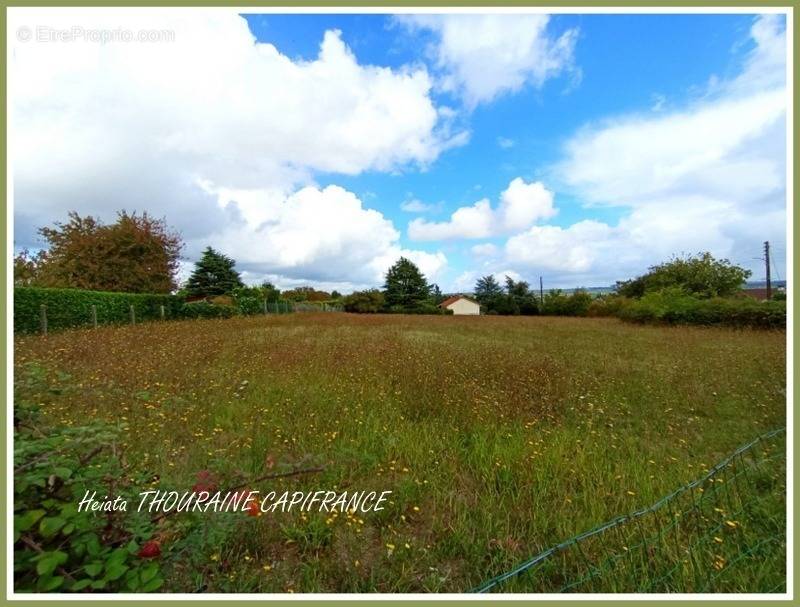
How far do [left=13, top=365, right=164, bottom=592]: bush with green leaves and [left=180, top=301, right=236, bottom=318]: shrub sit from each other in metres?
20.0

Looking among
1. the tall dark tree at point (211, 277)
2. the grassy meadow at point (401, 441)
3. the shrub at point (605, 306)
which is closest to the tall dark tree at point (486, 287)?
the shrub at point (605, 306)

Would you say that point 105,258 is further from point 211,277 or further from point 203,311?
point 211,277

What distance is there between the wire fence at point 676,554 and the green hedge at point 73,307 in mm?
13081

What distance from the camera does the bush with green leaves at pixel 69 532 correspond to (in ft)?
4.28

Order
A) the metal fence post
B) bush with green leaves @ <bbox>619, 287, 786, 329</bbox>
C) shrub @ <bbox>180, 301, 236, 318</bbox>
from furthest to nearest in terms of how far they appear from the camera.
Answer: shrub @ <bbox>180, 301, 236, 318</bbox> < bush with green leaves @ <bbox>619, 287, 786, 329</bbox> < the metal fence post

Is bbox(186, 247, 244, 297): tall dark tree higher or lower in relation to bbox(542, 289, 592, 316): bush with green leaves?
higher

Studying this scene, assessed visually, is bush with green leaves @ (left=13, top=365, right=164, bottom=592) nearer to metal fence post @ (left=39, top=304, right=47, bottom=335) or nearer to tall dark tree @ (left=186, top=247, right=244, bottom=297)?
metal fence post @ (left=39, top=304, right=47, bottom=335)

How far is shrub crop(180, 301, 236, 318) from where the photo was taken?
19.0m

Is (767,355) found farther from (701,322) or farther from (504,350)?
(701,322)

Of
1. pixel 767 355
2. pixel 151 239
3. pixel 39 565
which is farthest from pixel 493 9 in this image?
pixel 151 239

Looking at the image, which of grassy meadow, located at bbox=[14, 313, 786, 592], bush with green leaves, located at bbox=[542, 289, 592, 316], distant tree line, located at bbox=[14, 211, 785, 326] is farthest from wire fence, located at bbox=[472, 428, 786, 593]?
bush with green leaves, located at bbox=[542, 289, 592, 316]

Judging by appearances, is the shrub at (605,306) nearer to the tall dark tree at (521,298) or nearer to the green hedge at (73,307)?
the tall dark tree at (521,298)

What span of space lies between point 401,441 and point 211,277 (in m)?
41.5

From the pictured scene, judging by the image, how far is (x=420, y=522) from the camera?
7.25ft
